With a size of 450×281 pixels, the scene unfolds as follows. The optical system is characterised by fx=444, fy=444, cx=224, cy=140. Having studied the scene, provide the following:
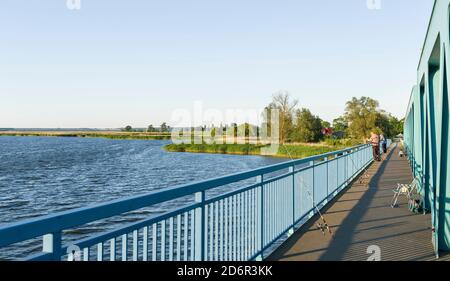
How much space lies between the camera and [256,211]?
5543mm

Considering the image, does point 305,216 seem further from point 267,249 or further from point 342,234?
point 267,249

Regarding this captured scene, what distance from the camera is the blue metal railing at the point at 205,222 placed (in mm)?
2309

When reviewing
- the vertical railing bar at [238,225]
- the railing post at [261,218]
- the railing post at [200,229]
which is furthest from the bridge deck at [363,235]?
the railing post at [200,229]

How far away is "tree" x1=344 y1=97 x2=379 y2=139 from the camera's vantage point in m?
83.6

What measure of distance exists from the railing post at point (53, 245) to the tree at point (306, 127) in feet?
247

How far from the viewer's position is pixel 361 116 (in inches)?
3433

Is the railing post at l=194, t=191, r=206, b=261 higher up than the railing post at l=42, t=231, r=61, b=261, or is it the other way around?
the railing post at l=42, t=231, r=61, b=261

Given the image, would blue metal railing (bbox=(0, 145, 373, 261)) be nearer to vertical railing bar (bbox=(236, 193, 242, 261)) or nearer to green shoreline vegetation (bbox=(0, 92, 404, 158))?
vertical railing bar (bbox=(236, 193, 242, 261))

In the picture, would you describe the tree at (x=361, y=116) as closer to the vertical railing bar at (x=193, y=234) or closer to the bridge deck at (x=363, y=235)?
the bridge deck at (x=363, y=235)

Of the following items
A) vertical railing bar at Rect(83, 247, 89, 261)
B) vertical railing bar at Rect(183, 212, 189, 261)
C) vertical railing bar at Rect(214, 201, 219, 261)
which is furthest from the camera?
vertical railing bar at Rect(214, 201, 219, 261)

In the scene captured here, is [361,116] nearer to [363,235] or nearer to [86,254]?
[363,235]

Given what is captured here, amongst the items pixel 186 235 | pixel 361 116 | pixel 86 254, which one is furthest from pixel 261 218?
pixel 361 116

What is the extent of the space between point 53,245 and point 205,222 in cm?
197

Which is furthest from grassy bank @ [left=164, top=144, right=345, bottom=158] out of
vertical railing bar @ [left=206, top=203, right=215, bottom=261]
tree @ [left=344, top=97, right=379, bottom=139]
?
vertical railing bar @ [left=206, top=203, right=215, bottom=261]
